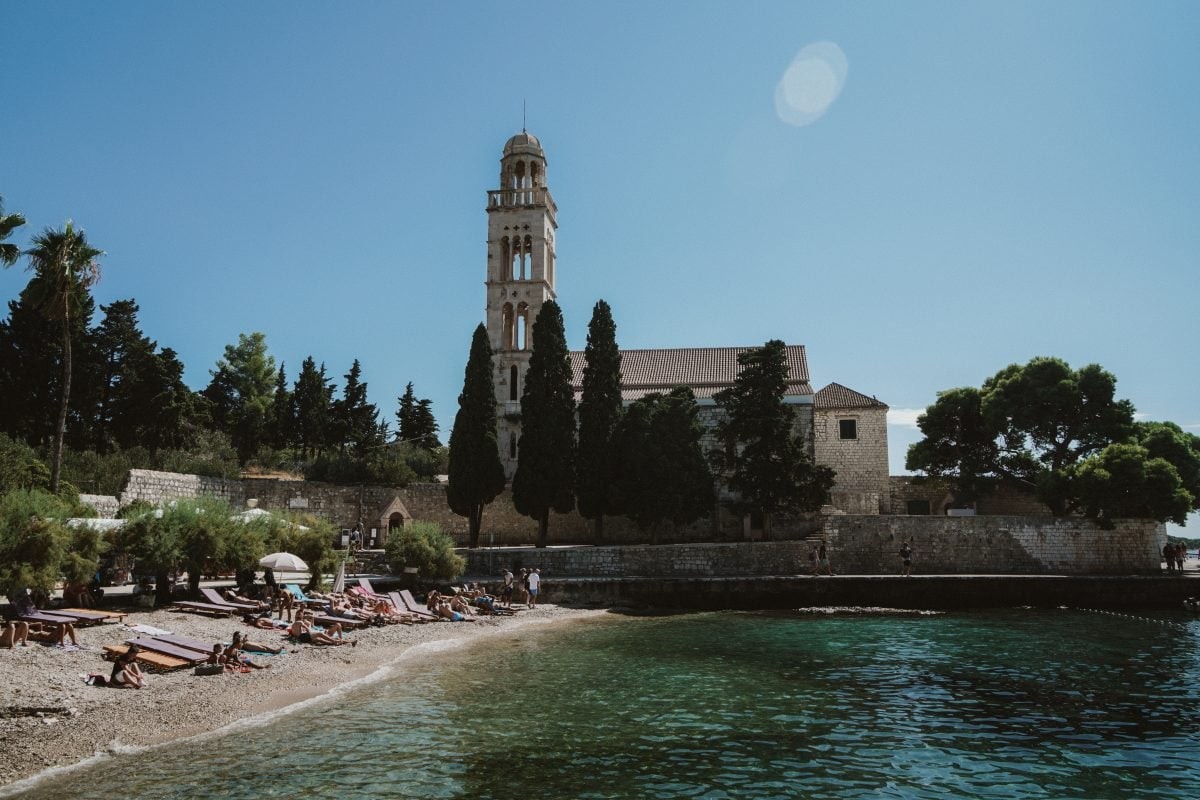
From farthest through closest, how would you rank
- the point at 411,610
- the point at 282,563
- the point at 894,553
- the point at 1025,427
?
the point at 1025,427 < the point at 894,553 < the point at 411,610 < the point at 282,563

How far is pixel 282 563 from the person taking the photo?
18.5 m

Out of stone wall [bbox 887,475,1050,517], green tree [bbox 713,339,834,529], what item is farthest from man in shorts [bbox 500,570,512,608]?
stone wall [bbox 887,475,1050,517]

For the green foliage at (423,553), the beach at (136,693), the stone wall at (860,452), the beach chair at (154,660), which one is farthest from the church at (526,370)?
the beach chair at (154,660)

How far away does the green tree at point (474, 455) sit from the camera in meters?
31.5

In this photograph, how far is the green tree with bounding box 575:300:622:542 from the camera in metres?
31.4

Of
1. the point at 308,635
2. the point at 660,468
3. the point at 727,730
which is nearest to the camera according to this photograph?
the point at 727,730

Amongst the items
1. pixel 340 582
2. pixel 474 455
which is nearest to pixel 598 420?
pixel 474 455

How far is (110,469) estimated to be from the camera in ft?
90.5

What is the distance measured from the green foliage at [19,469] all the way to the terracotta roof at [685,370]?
72.4 feet

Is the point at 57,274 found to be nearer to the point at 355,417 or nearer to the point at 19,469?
the point at 19,469

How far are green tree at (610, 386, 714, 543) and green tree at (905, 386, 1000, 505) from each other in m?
12.8

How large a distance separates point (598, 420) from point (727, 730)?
21510mm

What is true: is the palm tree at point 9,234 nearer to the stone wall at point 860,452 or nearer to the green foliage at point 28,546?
the green foliage at point 28,546

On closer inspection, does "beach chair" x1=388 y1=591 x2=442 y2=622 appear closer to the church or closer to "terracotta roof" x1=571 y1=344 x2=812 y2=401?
the church
